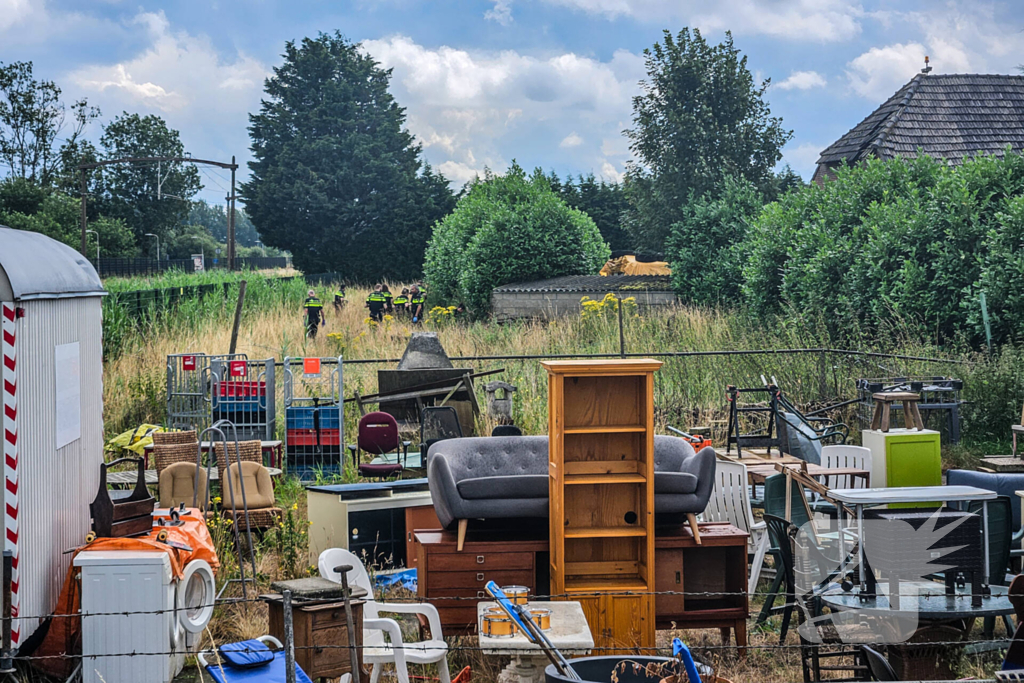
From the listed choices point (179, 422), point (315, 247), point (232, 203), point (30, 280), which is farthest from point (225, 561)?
point (315, 247)

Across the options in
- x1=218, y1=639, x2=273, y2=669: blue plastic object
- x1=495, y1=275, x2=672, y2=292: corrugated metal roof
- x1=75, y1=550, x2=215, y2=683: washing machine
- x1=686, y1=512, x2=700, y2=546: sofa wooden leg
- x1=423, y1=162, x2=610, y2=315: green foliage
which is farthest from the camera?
x1=423, y1=162, x2=610, y2=315: green foliage

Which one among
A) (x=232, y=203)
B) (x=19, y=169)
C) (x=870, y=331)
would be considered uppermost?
(x=19, y=169)

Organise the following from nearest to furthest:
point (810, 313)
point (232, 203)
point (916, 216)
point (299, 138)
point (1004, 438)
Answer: point (1004, 438)
point (916, 216)
point (810, 313)
point (232, 203)
point (299, 138)

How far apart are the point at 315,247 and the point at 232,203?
15.3 m

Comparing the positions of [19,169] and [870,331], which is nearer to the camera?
[870,331]

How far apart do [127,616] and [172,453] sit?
4.40 m

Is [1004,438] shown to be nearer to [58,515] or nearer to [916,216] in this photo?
[916,216]

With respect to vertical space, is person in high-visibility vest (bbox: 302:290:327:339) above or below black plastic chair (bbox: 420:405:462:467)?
above

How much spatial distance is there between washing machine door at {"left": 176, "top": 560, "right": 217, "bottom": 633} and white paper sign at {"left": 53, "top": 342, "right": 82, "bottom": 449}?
4.45ft

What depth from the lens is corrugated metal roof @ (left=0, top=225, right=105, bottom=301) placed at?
249 inches

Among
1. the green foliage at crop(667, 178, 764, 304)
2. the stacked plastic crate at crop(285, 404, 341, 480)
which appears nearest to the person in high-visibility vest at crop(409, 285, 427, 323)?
the green foliage at crop(667, 178, 764, 304)

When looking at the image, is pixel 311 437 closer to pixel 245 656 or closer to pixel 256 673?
pixel 245 656

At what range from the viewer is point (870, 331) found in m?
16.7

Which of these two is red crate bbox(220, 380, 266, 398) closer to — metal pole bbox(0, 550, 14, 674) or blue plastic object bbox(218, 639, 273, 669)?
metal pole bbox(0, 550, 14, 674)
